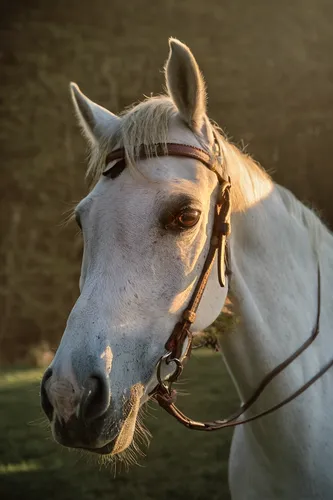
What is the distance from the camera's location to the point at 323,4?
31.0 feet

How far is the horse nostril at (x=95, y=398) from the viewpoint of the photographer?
1.66m

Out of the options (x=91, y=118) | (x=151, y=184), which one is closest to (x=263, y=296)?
(x=151, y=184)

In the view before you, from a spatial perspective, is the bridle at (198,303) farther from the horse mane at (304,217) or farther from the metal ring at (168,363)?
the horse mane at (304,217)

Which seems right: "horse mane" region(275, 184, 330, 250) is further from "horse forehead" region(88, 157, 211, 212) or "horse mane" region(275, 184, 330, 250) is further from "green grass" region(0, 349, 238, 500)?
"green grass" region(0, 349, 238, 500)

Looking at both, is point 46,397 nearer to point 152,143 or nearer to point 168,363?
point 168,363

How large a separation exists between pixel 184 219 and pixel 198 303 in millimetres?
271

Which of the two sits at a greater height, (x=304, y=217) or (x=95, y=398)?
(x=304, y=217)

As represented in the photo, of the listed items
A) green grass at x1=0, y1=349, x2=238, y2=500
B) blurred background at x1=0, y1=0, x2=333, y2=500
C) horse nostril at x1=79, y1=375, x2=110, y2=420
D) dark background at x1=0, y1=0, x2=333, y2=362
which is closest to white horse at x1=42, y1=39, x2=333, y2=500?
horse nostril at x1=79, y1=375, x2=110, y2=420

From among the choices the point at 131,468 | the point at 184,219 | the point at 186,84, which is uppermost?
the point at 186,84

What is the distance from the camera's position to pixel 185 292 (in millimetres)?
1924

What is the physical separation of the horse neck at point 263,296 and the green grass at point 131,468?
192 cm

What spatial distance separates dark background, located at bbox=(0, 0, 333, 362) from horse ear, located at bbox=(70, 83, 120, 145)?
232 inches

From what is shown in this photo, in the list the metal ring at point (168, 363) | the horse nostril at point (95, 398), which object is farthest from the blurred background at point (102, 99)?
the horse nostril at point (95, 398)

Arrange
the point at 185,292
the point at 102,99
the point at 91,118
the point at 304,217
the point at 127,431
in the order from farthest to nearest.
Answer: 1. the point at 102,99
2. the point at 304,217
3. the point at 91,118
4. the point at 185,292
5. the point at 127,431
